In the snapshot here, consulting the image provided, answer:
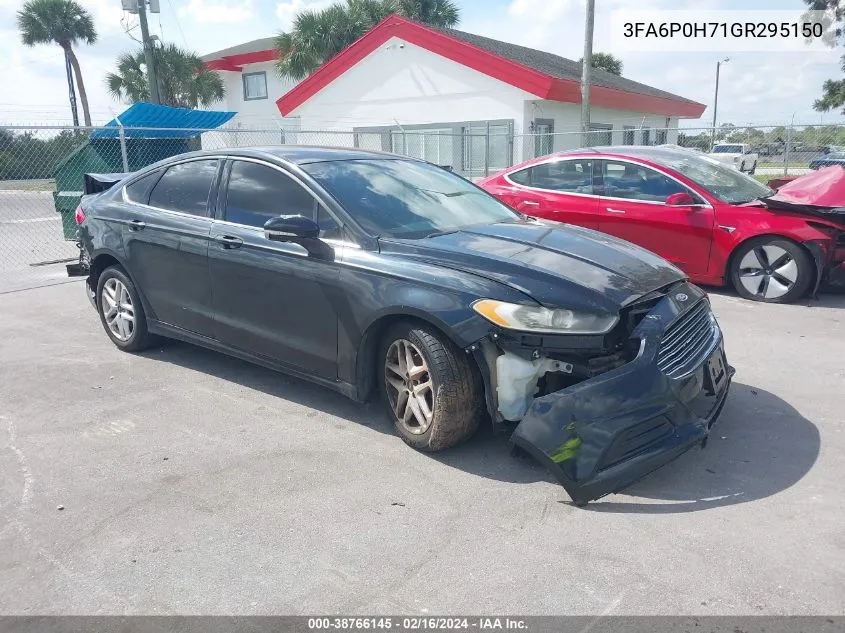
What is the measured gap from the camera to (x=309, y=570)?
285cm

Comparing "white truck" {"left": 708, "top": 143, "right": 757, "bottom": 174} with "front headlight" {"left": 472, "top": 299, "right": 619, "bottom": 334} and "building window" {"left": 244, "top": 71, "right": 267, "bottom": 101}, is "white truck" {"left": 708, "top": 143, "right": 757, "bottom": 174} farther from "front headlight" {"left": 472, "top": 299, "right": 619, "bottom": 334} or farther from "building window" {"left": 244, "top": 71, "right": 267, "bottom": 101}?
"building window" {"left": 244, "top": 71, "right": 267, "bottom": 101}

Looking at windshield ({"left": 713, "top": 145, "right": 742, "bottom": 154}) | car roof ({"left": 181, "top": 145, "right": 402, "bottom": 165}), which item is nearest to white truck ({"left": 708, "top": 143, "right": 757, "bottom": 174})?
windshield ({"left": 713, "top": 145, "right": 742, "bottom": 154})

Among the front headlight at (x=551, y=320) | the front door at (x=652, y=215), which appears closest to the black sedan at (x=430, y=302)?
the front headlight at (x=551, y=320)

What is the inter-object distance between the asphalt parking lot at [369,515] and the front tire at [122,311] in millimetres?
784

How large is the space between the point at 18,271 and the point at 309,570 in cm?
903

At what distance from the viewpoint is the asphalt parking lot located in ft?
8.80

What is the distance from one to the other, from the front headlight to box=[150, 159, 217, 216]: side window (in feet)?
8.32

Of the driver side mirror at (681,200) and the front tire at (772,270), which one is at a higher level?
the driver side mirror at (681,200)

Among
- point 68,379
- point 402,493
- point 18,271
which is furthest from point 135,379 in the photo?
point 18,271

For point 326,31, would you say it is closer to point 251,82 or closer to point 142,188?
point 251,82

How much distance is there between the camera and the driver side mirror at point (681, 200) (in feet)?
23.6

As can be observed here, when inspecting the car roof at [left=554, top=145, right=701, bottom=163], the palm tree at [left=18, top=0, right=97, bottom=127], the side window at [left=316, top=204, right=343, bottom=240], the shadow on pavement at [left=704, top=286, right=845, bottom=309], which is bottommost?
the shadow on pavement at [left=704, top=286, right=845, bottom=309]

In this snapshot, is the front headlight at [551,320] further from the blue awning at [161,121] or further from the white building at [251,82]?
the white building at [251,82]

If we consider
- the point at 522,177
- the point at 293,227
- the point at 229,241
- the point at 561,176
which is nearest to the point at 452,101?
the point at 522,177
